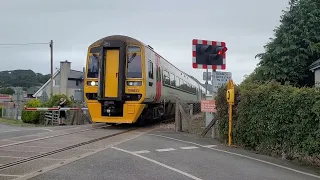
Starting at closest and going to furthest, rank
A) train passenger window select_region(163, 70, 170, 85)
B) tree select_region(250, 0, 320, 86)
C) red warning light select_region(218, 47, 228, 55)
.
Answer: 1. red warning light select_region(218, 47, 228, 55)
2. train passenger window select_region(163, 70, 170, 85)
3. tree select_region(250, 0, 320, 86)

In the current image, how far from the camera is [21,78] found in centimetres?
11344

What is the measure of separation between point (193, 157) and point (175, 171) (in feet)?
5.78

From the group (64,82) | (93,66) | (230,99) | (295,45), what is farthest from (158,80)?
(64,82)

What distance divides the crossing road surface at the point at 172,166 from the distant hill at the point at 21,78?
103714 mm

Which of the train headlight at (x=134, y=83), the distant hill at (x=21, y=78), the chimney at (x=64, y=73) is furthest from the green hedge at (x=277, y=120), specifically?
the distant hill at (x=21, y=78)

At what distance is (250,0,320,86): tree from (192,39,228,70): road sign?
7496 millimetres

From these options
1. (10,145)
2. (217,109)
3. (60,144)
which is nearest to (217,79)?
(217,109)

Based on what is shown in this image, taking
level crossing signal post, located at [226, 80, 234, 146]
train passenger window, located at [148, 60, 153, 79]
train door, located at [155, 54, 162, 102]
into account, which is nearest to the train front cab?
train passenger window, located at [148, 60, 153, 79]

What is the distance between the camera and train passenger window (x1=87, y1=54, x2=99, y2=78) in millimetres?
15377

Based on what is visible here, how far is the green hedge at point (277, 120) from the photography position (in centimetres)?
830

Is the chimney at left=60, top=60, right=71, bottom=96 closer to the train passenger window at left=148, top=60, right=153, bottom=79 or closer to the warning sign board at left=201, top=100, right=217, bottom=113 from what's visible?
the train passenger window at left=148, top=60, right=153, bottom=79

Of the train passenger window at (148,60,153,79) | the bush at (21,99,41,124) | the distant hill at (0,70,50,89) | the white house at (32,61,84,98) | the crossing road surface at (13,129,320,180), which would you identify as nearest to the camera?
the crossing road surface at (13,129,320,180)

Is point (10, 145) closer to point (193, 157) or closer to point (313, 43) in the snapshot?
point (193, 157)

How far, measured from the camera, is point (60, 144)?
10195mm
